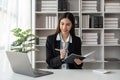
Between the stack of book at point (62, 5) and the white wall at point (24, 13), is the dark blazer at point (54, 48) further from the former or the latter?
the stack of book at point (62, 5)

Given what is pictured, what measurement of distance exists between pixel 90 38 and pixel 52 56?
1.53 m

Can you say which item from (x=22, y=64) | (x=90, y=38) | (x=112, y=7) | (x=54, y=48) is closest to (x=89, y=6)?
(x=112, y=7)

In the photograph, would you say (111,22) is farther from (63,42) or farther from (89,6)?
(63,42)

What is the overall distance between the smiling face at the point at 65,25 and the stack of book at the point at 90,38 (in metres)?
1.29

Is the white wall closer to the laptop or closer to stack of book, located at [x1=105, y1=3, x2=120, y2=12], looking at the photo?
stack of book, located at [x1=105, y1=3, x2=120, y2=12]

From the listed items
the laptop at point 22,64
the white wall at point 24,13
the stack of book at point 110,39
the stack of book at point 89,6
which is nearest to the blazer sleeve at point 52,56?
the laptop at point 22,64

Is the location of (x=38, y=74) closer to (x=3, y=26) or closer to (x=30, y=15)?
(x=3, y=26)

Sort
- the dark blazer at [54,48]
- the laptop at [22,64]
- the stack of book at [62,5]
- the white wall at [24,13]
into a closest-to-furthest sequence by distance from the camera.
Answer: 1. the laptop at [22,64]
2. the dark blazer at [54,48]
3. the white wall at [24,13]
4. the stack of book at [62,5]

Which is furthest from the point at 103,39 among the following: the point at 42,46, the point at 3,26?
the point at 3,26

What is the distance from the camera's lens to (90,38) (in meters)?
4.24

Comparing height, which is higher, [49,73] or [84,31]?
[84,31]

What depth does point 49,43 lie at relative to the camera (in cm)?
298

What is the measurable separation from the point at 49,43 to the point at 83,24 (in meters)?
1.48

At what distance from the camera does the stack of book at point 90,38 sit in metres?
4.23
